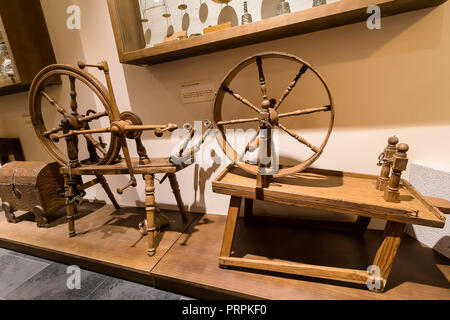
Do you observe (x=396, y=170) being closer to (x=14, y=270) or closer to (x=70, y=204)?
(x=70, y=204)

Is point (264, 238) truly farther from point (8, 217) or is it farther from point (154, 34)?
point (8, 217)

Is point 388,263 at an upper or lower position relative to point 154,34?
lower

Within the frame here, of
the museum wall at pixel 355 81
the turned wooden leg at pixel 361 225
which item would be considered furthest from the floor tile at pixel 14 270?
the turned wooden leg at pixel 361 225

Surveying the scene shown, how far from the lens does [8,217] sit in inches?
64.1

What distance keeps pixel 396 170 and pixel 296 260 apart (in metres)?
0.58

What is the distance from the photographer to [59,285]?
111 cm

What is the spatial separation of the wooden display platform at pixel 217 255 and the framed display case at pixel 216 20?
3.46ft

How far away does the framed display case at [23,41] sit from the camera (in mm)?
1435

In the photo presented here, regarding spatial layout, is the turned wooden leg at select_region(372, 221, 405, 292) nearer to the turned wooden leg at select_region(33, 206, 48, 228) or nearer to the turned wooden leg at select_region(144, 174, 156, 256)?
the turned wooden leg at select_region(144, 174, 156, 256)

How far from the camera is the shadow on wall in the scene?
0.93 m

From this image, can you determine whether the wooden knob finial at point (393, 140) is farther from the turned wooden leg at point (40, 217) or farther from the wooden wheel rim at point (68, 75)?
the turned wooden leg at point (40, 217)

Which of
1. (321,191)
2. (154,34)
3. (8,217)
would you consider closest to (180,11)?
(154,34)

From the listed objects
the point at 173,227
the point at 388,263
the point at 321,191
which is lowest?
the point at 173,227

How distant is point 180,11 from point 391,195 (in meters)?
1.51
